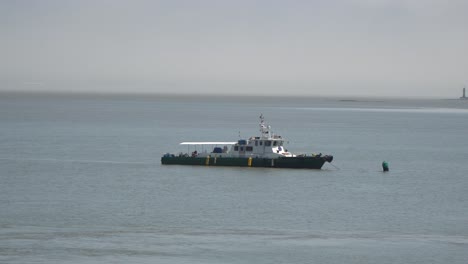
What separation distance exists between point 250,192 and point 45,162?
109ft

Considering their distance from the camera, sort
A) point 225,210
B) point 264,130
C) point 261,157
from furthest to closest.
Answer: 1. point 261,157
2. point 264,130
3. point 225,210

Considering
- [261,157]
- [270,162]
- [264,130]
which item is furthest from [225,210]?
[264,130]

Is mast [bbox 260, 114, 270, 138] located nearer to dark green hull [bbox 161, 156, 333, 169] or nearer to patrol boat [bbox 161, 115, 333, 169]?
patrol boat [bbox 161, 115, 333, 169]

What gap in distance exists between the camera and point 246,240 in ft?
191

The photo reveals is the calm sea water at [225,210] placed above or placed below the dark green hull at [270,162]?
below

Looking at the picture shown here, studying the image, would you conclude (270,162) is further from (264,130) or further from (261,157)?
(264,130)

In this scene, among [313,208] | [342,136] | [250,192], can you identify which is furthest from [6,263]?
[342,136]

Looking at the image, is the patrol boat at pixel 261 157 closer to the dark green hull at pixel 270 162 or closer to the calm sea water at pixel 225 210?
the dark green hull at pixel 270 162

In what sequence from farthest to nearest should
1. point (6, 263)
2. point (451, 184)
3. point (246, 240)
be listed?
1. point (451, 184)
2. point (246, 240)
3. point (6, 263)

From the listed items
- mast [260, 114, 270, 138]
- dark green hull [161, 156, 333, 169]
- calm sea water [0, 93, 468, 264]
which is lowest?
calm sea water [0, 93, 468, 264]

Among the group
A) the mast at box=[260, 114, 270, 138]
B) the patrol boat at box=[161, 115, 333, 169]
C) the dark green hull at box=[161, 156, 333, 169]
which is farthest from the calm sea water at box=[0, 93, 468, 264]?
the mast at box=[260, 114, 270, 138]

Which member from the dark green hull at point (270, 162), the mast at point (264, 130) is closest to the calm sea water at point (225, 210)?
the dark green hull at point (270, 162)

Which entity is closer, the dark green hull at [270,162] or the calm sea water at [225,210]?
the calm sea water at [225,210]

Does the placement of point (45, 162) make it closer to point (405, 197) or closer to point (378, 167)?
point (378, 167)
